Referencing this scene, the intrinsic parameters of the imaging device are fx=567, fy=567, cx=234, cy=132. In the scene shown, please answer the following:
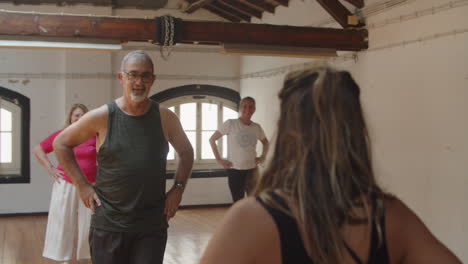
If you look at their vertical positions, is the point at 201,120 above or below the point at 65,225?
above

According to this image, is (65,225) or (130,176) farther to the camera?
(65,225)

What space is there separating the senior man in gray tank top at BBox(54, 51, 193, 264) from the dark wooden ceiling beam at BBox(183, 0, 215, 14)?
5.58m

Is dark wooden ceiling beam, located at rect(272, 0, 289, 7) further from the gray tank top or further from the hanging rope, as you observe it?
the gray tank top

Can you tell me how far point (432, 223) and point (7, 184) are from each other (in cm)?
616

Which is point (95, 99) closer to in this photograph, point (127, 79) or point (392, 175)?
point (392, 175)

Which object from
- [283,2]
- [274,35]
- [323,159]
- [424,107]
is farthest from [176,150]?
[283,2]

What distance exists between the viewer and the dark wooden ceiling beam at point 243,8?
26.6 feet

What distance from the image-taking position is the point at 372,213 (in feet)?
3.77

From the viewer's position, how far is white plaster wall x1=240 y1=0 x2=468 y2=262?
424cm

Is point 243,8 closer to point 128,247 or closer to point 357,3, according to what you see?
point 357,3

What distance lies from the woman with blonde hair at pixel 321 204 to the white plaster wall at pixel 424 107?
2.65 metres

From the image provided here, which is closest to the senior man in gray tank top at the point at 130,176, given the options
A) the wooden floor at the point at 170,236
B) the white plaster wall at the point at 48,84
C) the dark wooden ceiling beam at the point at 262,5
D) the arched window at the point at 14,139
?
the wooden floor at the point at 170,236

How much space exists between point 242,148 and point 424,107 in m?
2.42

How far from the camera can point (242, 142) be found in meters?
6.57
